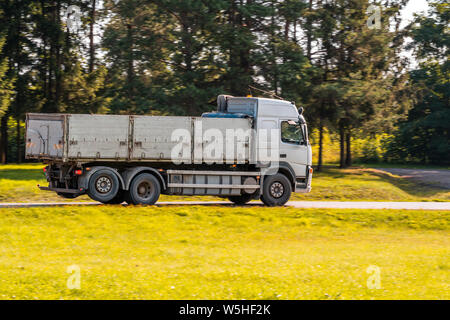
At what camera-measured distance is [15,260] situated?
11.0 metres

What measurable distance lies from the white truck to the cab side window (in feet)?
0.11

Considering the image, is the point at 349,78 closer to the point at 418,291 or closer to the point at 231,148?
the point at 231,148

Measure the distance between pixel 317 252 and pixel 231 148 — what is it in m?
7.27

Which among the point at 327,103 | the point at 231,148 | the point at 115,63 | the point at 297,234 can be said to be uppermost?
the point at 115,63

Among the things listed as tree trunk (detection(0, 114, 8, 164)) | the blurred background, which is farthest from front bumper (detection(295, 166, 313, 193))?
tree trunk (detection(0, 114, 8, 164))

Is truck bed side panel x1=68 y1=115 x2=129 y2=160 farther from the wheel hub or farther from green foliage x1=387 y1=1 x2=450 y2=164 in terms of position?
green foliage x1=387 y1=1 x2=450 y2=164

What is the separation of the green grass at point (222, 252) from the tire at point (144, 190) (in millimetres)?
985

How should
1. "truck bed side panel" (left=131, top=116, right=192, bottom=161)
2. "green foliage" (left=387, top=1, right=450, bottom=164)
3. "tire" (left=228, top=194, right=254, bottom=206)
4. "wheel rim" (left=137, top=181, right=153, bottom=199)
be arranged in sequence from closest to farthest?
"truck bed side panel" (left=131, top=116, right=192, bottom=161), "wheel rim" (left=137, top=181, right=153, bottom=199), "tire" (left=228, top=194, right=254, bottom=206), "green foliage" (left=387, top=1, right=450, bottom=164)

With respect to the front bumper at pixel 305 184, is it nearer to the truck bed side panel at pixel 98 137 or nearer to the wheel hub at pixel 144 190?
the wheel hub at pixel 144 190

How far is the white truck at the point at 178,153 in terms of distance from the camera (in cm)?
1784

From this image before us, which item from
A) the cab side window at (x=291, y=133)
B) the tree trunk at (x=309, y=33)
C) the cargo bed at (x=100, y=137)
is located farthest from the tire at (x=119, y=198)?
the tree trunk at (x=309, y=33)

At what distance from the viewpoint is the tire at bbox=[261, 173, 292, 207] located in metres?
20.3
